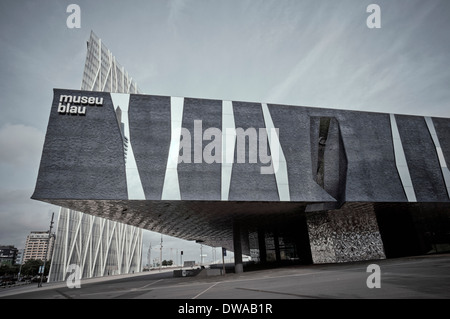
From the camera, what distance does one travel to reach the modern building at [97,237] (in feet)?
143

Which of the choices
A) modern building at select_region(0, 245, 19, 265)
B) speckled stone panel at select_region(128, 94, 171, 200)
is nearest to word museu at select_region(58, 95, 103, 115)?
speckled stone panel at select_region(128, 94, 171, 200)

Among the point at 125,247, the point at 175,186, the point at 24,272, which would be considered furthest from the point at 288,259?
the point at 24,272

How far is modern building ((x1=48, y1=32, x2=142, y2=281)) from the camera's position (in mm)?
43531

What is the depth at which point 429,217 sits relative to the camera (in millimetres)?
28344

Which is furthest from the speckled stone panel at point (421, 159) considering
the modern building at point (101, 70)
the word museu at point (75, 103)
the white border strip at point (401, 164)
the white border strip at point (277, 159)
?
the modern building at point (101, 70)

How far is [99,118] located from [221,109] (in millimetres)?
9784

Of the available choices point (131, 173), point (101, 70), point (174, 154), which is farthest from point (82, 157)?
point (101, 70)

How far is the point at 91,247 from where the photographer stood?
1944 inches

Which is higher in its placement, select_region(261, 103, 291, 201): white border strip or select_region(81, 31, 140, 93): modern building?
select_region(81, 31, 140, 93): modern building

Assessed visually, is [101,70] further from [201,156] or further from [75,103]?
[201,156]

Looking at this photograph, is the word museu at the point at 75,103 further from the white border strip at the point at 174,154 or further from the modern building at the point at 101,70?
the modern building at the point at 101,70

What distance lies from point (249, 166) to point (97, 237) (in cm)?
4464

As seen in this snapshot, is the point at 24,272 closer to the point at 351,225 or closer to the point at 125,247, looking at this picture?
the point at 125,247

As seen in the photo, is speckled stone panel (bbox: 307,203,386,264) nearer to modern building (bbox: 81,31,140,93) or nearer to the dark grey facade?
the dark grey facade
